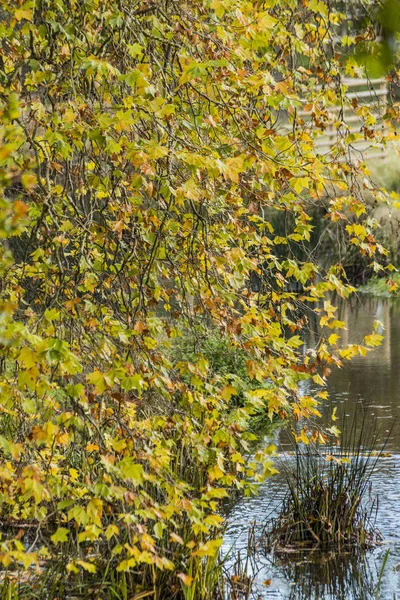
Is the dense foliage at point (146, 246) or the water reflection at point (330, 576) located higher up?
the dense foliage at point (146, 246)

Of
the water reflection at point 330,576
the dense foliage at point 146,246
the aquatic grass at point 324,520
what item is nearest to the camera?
the dense foliage at point 146,246

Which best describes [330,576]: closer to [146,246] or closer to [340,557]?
[340,557]

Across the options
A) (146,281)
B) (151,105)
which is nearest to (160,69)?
(151,105)

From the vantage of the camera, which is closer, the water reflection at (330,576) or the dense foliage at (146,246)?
the dense foliage at (146,246)

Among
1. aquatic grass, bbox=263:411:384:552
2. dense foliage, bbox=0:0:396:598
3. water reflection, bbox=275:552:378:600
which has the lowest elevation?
water reflection, bbox=275:552:378:600

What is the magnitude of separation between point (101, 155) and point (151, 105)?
2.70ft

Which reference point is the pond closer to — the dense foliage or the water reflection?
the water reflection

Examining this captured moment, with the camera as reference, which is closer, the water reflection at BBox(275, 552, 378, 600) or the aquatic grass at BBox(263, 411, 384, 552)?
the water reflection at BBox(275, 552, 378, 600)

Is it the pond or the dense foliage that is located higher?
the dense foliage

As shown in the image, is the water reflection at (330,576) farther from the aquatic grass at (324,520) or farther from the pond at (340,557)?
the aquatic grass at (324,520)

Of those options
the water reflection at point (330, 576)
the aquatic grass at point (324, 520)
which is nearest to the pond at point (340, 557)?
the water reflection at point (330, 576)

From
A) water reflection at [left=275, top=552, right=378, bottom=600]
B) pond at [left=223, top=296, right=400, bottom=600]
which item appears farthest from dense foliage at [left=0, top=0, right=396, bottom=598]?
water reflection at [left=275, top=552, right=378, bottom=600]

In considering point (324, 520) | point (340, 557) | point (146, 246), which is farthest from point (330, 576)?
point (146, 246)

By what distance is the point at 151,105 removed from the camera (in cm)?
386
